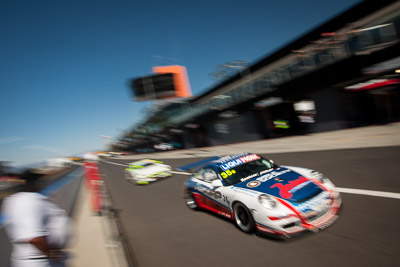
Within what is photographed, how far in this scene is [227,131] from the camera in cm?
3048

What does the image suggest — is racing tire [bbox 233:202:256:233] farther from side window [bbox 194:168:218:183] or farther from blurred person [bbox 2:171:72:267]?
blurred person [bbox 2:171:72:267]

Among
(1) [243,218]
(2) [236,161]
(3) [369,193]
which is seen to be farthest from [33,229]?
(3) [369,193]

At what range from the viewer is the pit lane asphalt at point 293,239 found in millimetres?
3383

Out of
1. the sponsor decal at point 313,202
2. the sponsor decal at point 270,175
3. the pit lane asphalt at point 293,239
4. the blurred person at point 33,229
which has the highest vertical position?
the blurred person at point 33,229

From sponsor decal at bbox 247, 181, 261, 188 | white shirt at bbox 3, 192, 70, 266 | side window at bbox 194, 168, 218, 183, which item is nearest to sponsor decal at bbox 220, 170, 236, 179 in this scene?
side window at bbox 194, 168, 218, 183

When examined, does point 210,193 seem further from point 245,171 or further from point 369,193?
point 369,193

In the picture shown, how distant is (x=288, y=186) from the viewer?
178 inches

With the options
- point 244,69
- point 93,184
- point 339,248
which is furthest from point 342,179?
point 244,69

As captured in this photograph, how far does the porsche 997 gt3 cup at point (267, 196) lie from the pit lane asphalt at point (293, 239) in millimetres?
248

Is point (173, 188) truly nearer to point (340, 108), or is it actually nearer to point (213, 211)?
point (213, 211)

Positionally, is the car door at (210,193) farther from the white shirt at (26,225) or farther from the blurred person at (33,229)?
the white shirt at (26,225)

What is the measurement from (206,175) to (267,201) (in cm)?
219

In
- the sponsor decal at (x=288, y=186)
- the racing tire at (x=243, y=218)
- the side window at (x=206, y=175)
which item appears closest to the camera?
the sponsor decal at (x=288, y=186)

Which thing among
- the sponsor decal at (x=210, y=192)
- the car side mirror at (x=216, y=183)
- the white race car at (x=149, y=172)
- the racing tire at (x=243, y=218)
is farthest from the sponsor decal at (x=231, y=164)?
the white race car at (x=149, y=172)
